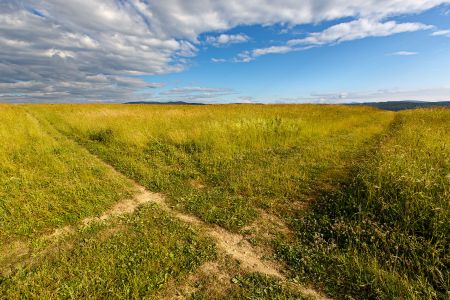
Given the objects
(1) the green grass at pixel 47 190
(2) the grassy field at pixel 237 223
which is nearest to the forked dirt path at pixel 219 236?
(2) the grassy field at pixel 237 223

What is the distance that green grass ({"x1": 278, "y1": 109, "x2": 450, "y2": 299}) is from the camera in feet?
10.5

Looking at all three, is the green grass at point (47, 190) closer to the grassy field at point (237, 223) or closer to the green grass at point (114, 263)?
the grassy field at point (237, 223)

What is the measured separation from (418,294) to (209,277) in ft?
8.45

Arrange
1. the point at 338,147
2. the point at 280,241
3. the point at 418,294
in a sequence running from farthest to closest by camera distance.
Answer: the point at 338,147 → the point at 280,241 → the point at 418,294

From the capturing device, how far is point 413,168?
17.3 feet

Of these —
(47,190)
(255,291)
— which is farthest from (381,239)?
(47,190)

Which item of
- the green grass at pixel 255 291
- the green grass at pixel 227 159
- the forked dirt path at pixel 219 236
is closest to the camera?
the green grass at pixel 255 291

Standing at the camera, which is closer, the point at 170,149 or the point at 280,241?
the point at 280,241

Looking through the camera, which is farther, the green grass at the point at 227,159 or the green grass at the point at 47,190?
the green grass at the point at 227,159

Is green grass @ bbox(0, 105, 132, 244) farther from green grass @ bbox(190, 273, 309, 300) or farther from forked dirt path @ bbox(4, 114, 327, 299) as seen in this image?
green grass @ bbox(190, 273, 309, 300)

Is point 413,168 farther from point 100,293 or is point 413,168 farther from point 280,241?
point 100,293

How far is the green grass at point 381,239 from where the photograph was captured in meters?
3.21

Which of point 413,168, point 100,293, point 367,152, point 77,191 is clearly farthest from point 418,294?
point 367,152

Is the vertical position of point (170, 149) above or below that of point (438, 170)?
below
